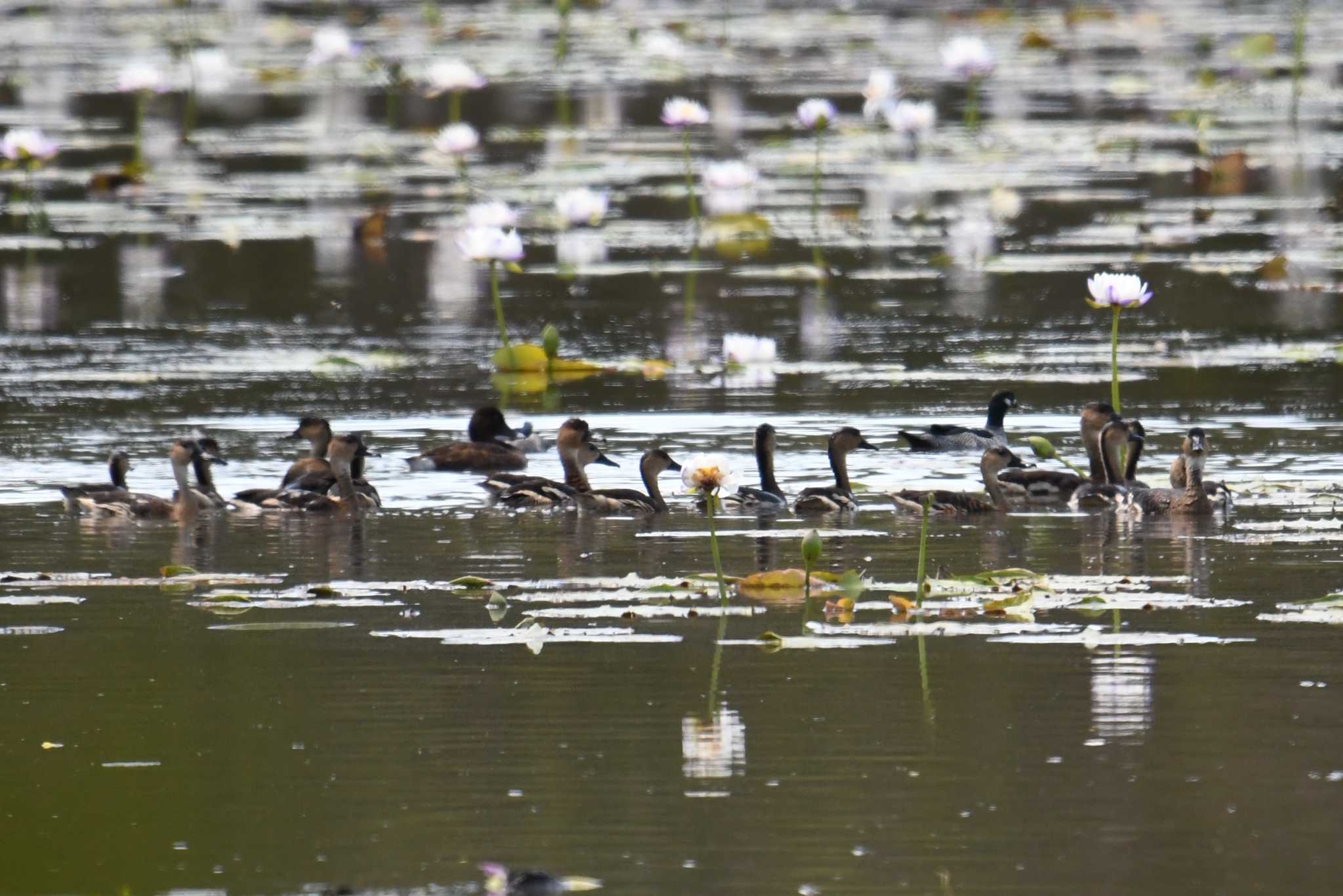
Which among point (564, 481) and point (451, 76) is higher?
point (451, 76)

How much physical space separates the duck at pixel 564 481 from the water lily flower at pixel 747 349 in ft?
8.21

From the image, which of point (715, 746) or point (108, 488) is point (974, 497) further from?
point (715, 746)

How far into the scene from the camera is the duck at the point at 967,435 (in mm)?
14086

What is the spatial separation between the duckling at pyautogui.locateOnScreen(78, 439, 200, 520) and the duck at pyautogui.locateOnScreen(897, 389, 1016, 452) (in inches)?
137

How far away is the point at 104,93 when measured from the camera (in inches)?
1401

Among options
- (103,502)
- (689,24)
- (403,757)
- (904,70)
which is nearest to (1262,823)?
(403,757)

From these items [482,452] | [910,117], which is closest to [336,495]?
[482,452]

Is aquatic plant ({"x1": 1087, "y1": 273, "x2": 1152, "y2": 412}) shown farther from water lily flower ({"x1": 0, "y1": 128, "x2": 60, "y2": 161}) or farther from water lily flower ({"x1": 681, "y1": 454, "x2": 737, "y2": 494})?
water lily flower ({"x1": 0, "y1": 128, "x2": 60, "y2": 161})

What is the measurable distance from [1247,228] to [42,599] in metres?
14.2

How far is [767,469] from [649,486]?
1.82 ft

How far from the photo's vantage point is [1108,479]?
13188 millimetres

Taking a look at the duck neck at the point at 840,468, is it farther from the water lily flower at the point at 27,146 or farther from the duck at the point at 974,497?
the water lily flower at the point at 27,146

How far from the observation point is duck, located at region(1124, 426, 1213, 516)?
477 inches

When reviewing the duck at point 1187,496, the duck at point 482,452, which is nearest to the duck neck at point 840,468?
the duck at point 1187,496
